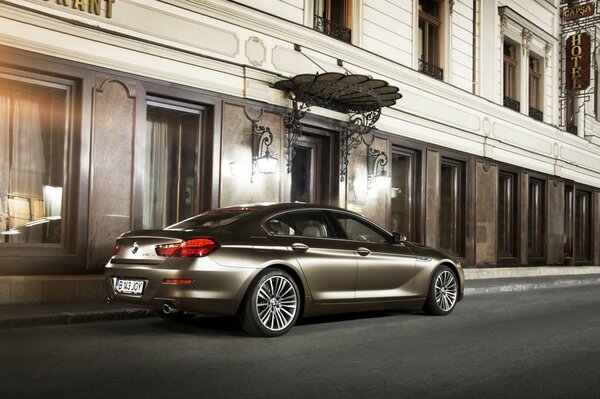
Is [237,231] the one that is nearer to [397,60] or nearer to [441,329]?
[441,329]

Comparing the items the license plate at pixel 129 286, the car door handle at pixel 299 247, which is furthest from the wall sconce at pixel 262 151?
the license plate at pixel 129 286

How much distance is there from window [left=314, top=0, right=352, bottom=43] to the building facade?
1.6 inches

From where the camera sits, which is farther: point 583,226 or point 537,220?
point 583,226

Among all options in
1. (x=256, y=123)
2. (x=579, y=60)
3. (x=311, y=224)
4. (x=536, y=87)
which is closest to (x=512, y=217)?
(x=536, y=87)

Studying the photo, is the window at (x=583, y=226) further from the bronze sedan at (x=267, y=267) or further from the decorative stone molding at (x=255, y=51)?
the bronze sedan at (x=267, y=267)

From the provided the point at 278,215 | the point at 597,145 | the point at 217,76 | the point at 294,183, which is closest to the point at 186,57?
the point at 217,76

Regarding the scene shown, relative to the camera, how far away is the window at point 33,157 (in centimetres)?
909

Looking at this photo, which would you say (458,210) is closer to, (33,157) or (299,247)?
(299,247)

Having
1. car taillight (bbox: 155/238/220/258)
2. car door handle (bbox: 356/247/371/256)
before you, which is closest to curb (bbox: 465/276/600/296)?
car door handle (bbox: 356/247/371/256)

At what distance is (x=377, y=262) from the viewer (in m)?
7.91

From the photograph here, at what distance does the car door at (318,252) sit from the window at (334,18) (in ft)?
22.8

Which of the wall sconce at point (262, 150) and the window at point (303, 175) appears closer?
the wall sconce at point (262, 150)

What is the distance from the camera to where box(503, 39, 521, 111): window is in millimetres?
20094

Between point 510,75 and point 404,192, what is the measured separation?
7.14 m
